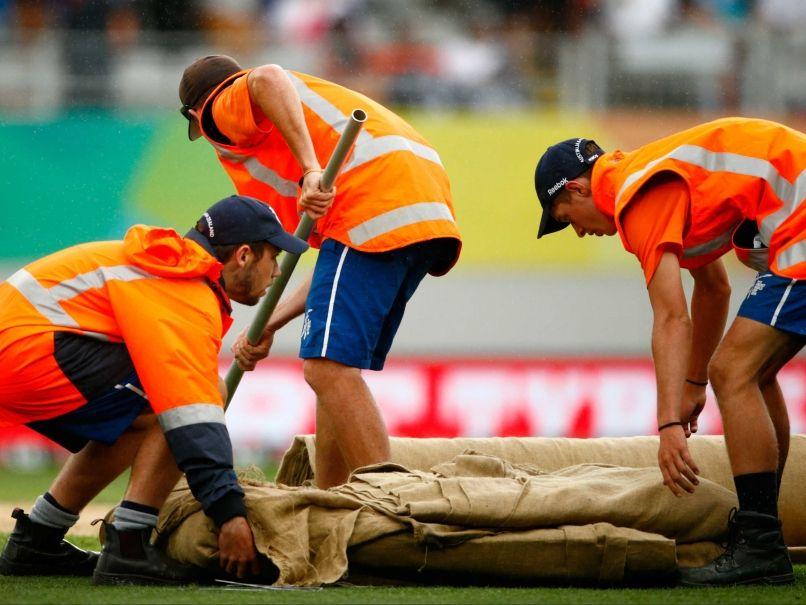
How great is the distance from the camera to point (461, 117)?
13.2 meters

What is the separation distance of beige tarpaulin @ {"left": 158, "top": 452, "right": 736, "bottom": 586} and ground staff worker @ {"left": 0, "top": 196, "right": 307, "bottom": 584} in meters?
0.13

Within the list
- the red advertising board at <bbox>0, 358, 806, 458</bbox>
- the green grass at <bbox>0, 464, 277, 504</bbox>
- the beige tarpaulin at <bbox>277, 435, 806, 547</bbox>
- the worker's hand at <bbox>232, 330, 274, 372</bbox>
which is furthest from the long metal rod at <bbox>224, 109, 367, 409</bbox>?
the red advertising board at <bbox>0, 358, 806, 458</bbox>

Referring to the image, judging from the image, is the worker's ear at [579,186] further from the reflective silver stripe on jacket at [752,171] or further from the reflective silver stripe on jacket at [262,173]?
the reflective silver stripe on jacket at [262,173]

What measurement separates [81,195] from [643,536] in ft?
30.8

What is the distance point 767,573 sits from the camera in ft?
14.2

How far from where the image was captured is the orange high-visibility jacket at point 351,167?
490cm

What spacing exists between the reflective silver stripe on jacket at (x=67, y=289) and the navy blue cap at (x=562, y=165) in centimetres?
147

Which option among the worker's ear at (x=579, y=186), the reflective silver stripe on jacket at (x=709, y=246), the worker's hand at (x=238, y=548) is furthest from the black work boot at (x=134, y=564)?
the reflective silver stripe on jacket at (x=709, y=246)

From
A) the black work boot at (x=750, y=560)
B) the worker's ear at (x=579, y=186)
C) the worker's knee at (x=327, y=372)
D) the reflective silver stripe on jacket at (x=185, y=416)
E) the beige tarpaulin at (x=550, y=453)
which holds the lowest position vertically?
the black work boot at (x=750, y=560)

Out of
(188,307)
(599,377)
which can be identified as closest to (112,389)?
(188,307)

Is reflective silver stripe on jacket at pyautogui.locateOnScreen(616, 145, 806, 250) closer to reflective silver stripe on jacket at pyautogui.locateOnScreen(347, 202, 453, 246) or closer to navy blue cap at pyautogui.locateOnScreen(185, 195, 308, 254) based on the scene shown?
reflective silver stripe on jacket at pyautogui.locateOnScreen(347, 202, 453, 246)

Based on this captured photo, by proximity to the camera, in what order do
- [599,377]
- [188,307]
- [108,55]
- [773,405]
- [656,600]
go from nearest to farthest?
[656,600] < [188,307] < [773,405] < [599,377] < [108,55]

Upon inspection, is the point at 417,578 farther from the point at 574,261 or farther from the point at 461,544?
the point at 574,261

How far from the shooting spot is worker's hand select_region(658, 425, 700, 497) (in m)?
4.26
